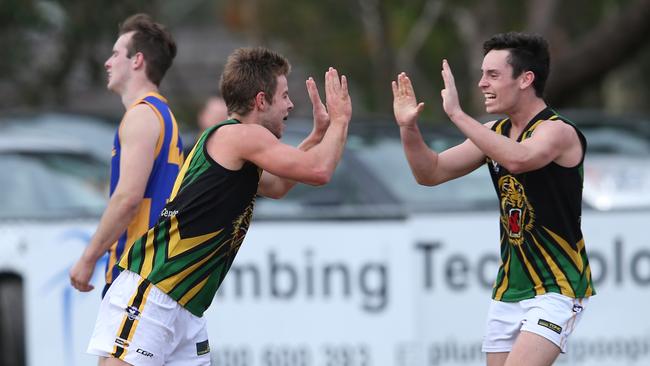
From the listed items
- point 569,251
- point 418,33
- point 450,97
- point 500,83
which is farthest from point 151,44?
point 418,33

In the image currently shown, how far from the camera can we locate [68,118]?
37.4 ft

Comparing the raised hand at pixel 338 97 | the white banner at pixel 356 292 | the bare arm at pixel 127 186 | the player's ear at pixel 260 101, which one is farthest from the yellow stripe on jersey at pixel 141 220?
the white banner at pixel 356 292

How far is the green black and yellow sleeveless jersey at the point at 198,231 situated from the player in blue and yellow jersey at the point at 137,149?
61 cm

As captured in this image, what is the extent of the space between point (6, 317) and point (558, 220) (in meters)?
4.34

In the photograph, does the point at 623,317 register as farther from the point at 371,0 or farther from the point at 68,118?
the point at 371,0

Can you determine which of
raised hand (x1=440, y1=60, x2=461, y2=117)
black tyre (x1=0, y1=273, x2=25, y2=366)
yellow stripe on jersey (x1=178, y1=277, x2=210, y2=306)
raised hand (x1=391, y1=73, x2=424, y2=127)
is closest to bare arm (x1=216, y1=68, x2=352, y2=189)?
raised hand (x1=391, y1=73, x2=424, y2=127)

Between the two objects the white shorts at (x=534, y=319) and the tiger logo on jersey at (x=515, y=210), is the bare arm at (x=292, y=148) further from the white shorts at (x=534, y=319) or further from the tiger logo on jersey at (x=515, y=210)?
the white shorts at (x=534, y=319)

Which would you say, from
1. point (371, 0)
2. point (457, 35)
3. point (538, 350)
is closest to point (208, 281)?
point (538, 350)

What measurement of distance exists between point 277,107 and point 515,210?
1203 millimetres

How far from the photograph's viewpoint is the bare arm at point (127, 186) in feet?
19.7

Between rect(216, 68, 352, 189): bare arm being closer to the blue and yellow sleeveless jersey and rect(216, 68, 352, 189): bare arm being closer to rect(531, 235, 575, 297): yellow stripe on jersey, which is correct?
the blue and yellow sleeveless jersey

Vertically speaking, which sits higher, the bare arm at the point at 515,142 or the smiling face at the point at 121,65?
the smiling face at the point at 121,65

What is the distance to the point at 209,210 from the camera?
5277 millimetres

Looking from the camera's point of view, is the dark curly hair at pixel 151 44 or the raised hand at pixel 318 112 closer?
the raised hand at pixel 318 112
